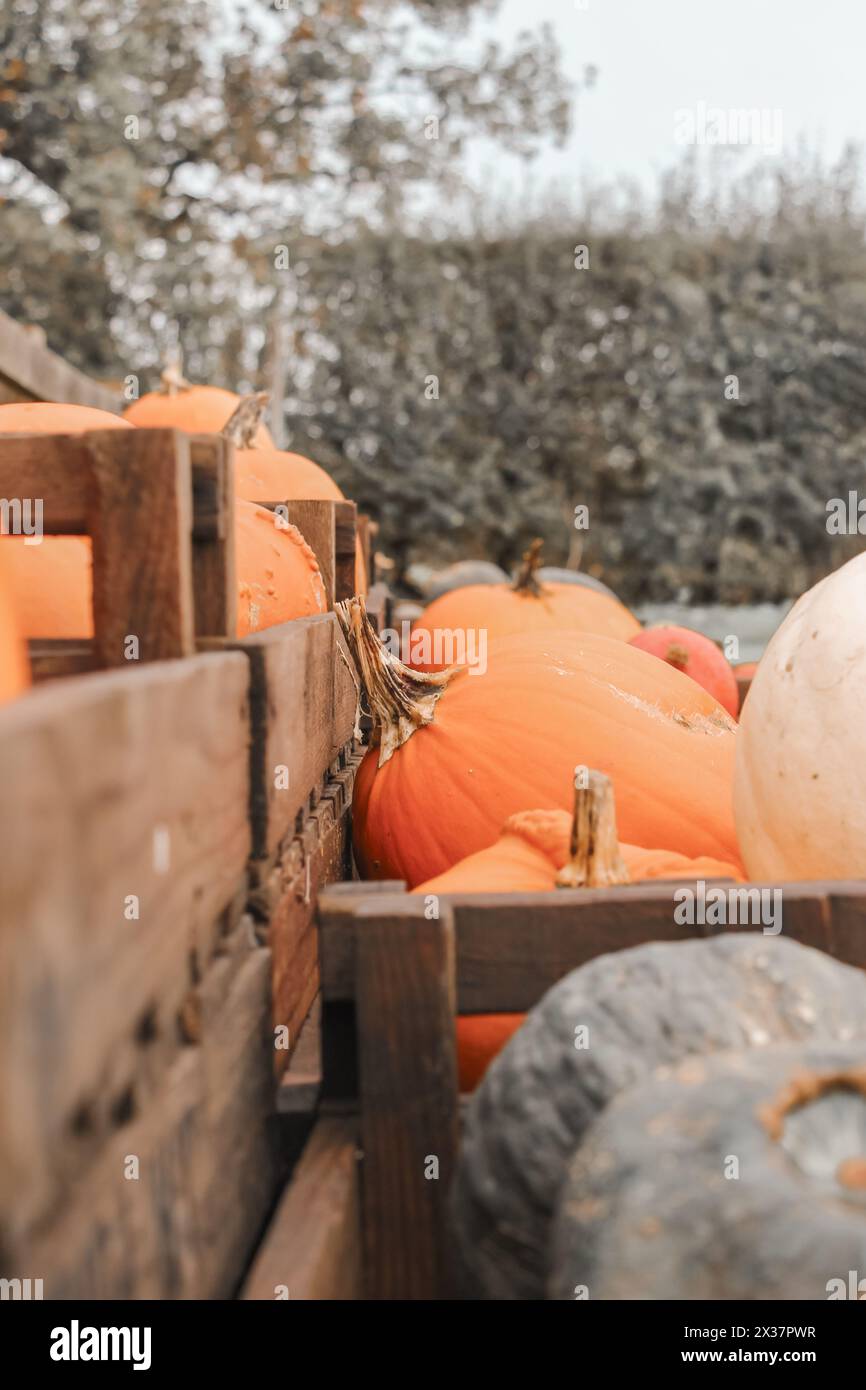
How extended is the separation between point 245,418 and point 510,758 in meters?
1.31

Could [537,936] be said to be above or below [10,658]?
below

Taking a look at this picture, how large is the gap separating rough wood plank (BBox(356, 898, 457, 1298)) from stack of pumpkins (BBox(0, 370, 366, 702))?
419 mm

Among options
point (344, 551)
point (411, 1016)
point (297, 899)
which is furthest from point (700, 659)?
point (411, 1016)

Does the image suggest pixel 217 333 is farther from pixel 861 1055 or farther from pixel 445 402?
pixel 861 1055

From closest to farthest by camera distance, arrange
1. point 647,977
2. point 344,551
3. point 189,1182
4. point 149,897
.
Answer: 1. point 149,897
2. point 189,1182
3. point 647,977
4. point 344,551

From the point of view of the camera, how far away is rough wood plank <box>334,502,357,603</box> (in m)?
2.49

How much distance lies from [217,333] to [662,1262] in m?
9.47

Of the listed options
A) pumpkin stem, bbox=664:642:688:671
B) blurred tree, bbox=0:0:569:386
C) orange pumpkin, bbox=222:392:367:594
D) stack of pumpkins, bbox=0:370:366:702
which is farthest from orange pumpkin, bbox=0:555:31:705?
blurred tree, bbox=0:0:569:386

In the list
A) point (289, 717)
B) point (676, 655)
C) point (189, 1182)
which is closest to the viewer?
point (189, 1182)

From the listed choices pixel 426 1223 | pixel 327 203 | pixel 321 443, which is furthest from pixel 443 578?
pixel 327 203

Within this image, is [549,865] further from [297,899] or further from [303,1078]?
[303,1078]

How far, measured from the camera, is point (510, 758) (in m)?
1.97

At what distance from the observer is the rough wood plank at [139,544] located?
1.05 m

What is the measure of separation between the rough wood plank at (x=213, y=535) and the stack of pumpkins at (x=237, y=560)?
11 centimetres
